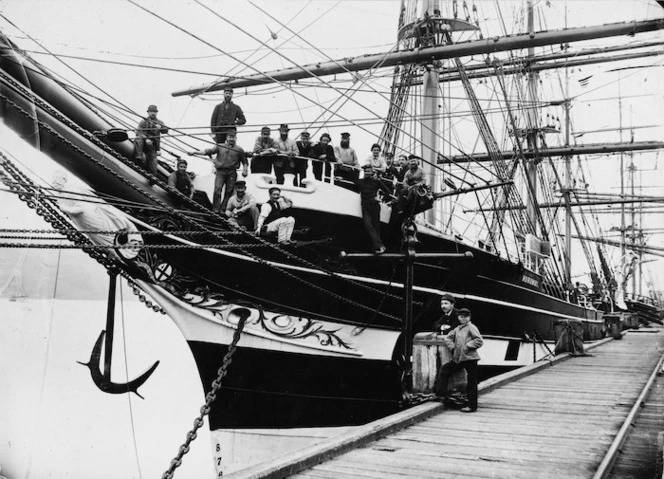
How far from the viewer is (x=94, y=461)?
9055 millimetres

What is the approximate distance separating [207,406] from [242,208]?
2.45 m

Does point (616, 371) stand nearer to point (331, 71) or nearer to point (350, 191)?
point (350, 191)

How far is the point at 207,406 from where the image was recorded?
5.46 metres

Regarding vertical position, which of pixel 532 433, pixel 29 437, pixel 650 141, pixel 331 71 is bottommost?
pixel 29 437

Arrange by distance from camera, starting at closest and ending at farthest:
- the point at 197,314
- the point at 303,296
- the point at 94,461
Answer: the point at 197,314, the point at 303,296, the point at 94,461

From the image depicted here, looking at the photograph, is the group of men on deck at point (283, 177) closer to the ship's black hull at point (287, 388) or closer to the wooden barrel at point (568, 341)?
the ship's black hull at point (287, 388)

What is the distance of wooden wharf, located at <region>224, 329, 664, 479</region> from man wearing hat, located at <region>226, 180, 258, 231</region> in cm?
295

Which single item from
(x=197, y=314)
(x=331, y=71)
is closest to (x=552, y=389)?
(x=197, y=314)

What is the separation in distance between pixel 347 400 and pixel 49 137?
4764mm

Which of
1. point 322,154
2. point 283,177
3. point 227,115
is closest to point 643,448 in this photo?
point 283,177

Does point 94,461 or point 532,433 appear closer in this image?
point 532,433

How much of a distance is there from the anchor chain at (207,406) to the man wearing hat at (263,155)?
1942 mm

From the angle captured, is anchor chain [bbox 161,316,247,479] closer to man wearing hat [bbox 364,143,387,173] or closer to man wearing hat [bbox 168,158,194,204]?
man wearing hat [bbox 168,158,194,204]

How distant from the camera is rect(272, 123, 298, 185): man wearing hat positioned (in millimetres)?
7703
